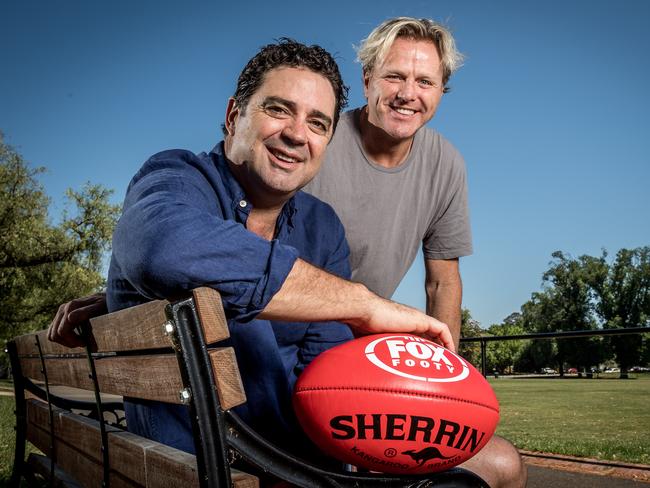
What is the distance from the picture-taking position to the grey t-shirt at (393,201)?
316cm

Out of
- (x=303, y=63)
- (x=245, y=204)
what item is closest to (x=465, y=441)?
(x=245, y=204)

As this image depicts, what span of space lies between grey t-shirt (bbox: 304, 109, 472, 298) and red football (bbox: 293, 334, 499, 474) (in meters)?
1.65

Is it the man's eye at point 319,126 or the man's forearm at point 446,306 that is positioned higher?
the man's eye at point 319,126

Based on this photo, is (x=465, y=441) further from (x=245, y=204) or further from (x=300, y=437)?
(x=245, y=204)

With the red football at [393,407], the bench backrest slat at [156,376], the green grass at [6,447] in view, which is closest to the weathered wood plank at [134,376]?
the bench backrest slat at [156,376]

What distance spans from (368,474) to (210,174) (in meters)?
0.97

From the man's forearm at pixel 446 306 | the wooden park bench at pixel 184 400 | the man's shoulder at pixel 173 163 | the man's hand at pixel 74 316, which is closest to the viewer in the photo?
the wooden park bench at pixel 184 400

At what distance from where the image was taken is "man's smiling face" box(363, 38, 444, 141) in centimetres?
319

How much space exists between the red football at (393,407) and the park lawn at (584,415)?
20.4ft

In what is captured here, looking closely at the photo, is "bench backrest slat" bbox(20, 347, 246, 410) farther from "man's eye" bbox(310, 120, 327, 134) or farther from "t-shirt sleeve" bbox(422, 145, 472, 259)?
"t-shirt sleeve" bbox(422, 145, 472, 259)

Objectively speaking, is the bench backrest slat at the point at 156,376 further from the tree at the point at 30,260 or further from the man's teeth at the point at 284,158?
the tree at the point at 30,260

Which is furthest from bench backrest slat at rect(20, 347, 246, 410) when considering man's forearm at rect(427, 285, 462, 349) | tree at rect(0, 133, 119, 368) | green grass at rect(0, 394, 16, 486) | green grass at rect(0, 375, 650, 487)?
tree at rect(0, 133, 119, 368)

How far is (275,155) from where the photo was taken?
7.05ft

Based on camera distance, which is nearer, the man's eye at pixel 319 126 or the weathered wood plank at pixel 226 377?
the weathered wood plank at pixel 226 377
